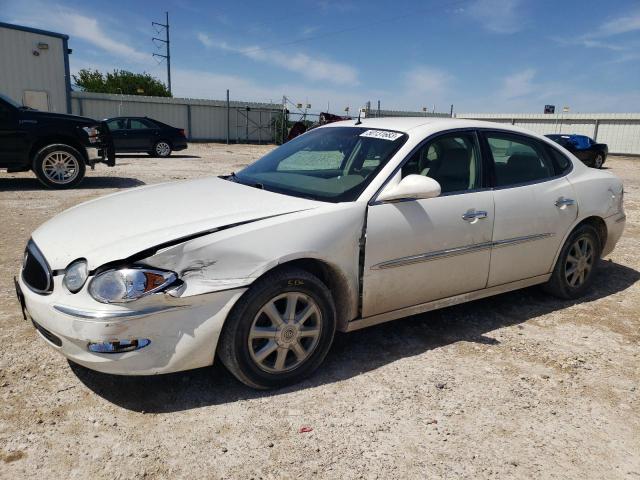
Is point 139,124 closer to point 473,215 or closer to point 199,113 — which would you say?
point 199,113

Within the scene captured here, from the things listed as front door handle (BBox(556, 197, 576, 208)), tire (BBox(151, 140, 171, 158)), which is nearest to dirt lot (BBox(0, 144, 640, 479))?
front door handle (BBox(556, 197, 576, 208))

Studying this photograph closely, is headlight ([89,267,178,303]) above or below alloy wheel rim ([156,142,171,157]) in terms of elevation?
below

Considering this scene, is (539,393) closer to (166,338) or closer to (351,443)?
(351,443)

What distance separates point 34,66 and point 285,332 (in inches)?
906

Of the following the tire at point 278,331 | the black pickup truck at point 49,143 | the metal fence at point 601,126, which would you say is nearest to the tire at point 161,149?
A: the black pickup truck at point 49,143

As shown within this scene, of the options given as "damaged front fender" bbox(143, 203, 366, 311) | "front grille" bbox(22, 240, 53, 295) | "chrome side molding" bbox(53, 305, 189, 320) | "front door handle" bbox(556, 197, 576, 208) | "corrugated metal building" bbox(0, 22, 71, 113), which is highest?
"corrugated metal building" bbox(0, 22, 71, 113)

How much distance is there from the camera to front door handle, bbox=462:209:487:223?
344cm

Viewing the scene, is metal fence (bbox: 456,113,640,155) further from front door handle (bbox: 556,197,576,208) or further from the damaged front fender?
the damaged front fender

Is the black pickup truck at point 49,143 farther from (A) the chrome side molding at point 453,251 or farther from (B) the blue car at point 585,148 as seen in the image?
(B) the blue car at point 585,148

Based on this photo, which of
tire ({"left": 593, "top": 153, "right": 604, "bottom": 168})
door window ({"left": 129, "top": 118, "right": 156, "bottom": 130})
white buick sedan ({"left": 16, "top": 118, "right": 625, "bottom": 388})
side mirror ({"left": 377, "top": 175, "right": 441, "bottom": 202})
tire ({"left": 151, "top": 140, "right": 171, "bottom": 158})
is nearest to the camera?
white buick sedan ({"left": 16, "top": 118, "right": 625, "bottom": 388})

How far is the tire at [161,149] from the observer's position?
1812cm

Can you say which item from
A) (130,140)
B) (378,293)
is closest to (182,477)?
(378,293)

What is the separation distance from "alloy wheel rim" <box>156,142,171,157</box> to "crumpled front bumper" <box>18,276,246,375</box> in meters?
16.5

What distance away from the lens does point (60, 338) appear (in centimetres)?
250
